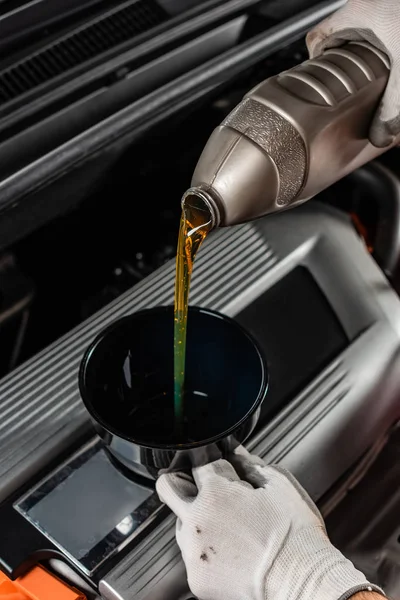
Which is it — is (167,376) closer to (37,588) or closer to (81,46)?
(37,588)

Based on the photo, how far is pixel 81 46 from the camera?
930 mm

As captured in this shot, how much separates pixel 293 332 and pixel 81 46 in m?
0.45

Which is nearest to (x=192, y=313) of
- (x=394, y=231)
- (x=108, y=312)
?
(x=108, y=312)

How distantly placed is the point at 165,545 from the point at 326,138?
43cm

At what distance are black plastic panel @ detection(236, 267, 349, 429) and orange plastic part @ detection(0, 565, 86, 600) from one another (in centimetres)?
30

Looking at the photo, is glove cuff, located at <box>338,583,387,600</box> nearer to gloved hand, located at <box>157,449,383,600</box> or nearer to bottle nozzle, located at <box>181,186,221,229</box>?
gloved hand, located at <box>157,449,383,600</box>

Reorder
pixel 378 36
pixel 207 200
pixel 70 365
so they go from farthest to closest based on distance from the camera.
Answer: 1. pixel 70 365
2. pixel 378 36
3. pixel 207 200

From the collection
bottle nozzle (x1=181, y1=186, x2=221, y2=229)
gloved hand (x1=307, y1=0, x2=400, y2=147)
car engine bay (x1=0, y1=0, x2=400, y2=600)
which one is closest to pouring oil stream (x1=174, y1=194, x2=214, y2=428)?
bottle nozzle (x1=181, y1=186, x2=221, y2=229)

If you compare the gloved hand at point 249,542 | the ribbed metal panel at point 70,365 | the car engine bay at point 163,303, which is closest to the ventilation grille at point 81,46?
the car engine bay at point 163,303

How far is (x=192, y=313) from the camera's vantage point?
2.54 ft

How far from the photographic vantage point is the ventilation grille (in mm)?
872

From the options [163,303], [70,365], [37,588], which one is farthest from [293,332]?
[37,588]

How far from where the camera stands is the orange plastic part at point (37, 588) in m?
0.70

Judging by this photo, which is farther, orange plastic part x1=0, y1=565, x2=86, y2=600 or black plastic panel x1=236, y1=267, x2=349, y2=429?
black plastic panel x1=236, y1=267, x2=349, y2=429
